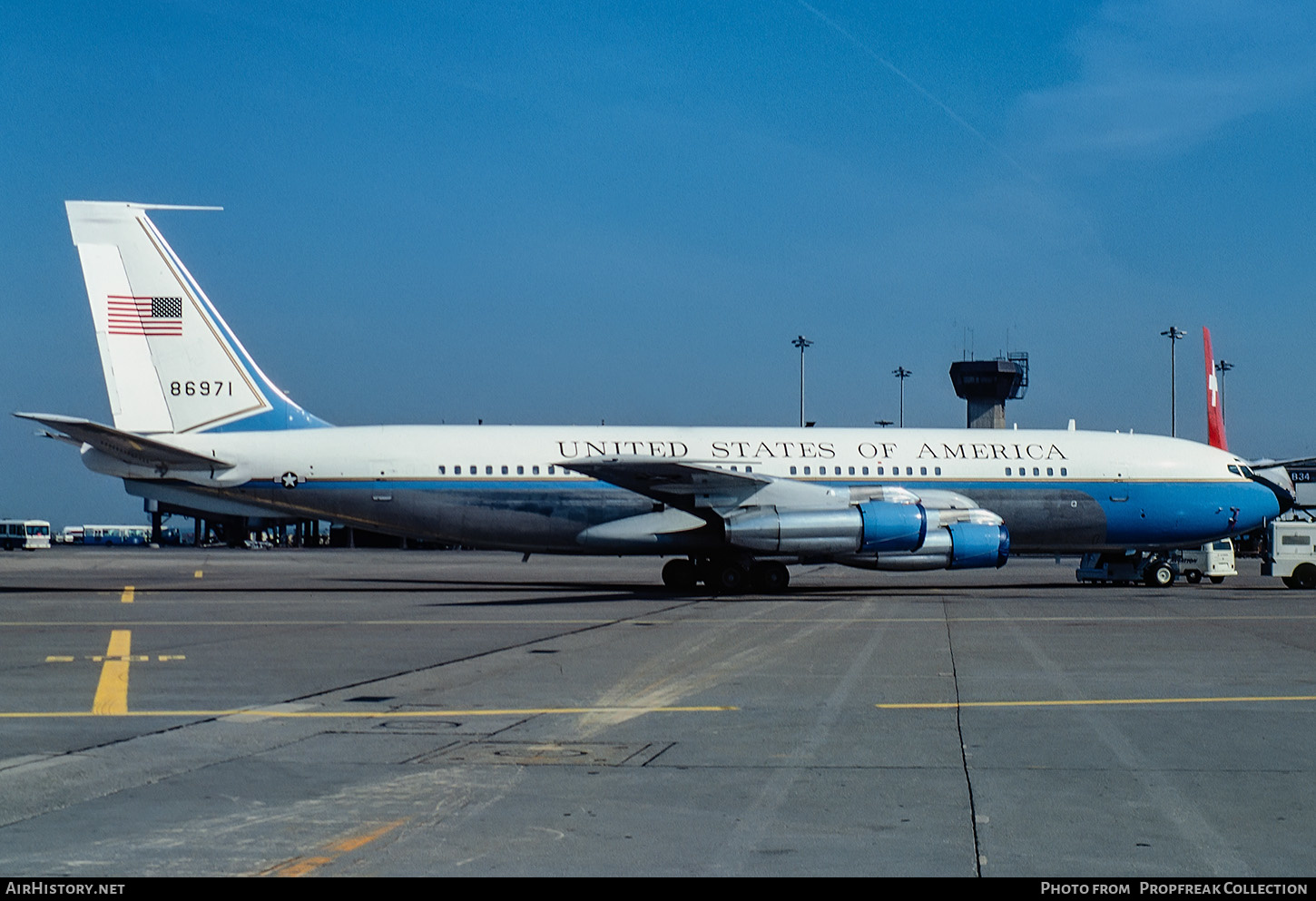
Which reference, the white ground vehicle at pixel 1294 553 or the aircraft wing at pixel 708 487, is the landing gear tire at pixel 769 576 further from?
the white ground vehicle at pixel 1294 553

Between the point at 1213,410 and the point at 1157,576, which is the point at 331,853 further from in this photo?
the point at 1213,410

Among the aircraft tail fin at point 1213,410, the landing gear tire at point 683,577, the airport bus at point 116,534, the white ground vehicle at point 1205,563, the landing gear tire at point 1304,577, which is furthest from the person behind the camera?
the airport bus at point 116,534

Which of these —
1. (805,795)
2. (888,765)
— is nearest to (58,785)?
(805,795)

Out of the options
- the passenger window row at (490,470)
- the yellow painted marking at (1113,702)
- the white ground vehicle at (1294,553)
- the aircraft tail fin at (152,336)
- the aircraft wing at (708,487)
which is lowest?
the yellow painted marking at (1113,702)

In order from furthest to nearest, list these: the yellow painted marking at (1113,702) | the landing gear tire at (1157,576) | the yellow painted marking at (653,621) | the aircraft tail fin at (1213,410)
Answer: the aircraft tail fin at (1213,410), the landing gear tire at (1157,576), the yellow painted marking at (653,621), the yellow painted marking at (1113,702)

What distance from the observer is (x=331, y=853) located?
629 cm

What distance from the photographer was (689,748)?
31.1 feet

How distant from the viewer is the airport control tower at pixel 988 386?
105 m

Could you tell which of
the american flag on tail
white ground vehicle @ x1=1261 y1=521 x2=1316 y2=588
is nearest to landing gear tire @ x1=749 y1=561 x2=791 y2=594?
white ground vehicle @ x1=1261 y1=521 x2=1316 y2=588

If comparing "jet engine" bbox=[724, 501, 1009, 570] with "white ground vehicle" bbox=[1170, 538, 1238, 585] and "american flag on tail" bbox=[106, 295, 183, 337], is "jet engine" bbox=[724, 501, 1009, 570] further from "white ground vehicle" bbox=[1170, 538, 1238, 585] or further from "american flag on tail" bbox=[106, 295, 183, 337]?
"american flag on tail" bbox=[106, 295, 183, 337]

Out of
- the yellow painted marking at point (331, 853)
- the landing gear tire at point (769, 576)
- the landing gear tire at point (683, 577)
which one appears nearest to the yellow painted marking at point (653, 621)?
the landing gear tire at point (769, 576)

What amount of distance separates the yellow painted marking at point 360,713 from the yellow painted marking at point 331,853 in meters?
4.31

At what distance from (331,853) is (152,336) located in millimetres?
26919

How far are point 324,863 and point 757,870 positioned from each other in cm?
211
